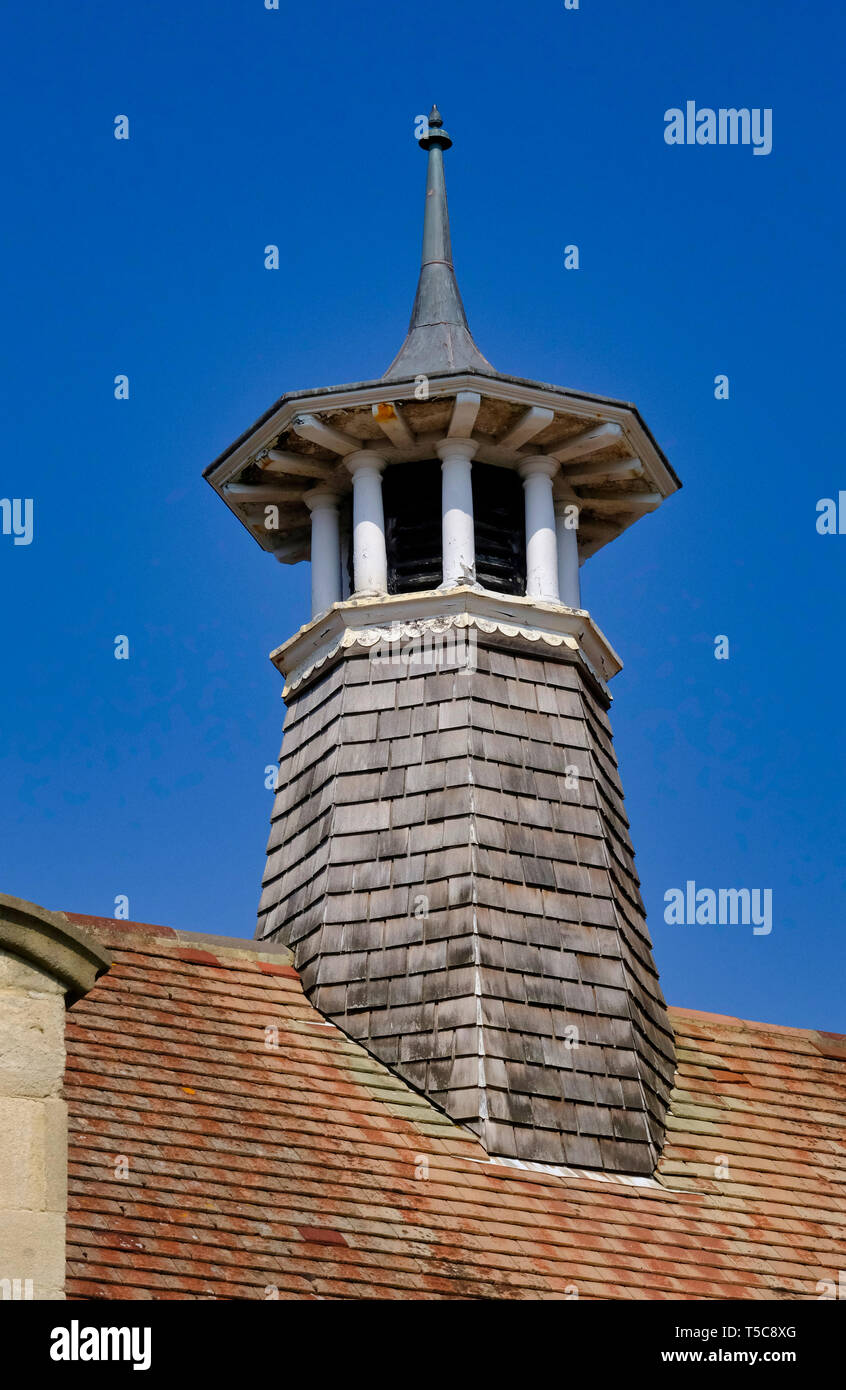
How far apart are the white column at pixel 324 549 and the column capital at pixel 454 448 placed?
3.31 ft

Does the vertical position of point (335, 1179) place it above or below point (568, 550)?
below

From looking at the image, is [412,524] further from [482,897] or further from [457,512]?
[482,897]

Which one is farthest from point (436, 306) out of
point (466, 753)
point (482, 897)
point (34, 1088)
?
point (34, 1088)

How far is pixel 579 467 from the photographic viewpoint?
16.9 m

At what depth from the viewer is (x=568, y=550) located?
1700 cm

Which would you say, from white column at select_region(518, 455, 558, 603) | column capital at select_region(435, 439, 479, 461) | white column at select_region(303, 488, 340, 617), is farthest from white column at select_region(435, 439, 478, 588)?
white column at select_region(303, 488, 340, 617)

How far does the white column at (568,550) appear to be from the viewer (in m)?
16.8

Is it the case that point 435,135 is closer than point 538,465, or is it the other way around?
point 538,465

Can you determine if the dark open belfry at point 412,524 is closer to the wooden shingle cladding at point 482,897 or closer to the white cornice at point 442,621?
the white cornice at point 442,621

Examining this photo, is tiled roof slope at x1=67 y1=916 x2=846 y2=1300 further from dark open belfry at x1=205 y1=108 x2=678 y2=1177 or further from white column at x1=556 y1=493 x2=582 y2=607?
white column at x1=556 y1=493 x2=582 y2=607

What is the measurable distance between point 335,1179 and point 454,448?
595 centimetres

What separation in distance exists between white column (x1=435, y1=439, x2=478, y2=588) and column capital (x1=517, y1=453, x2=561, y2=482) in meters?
0.47
